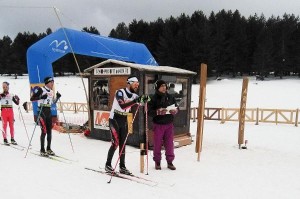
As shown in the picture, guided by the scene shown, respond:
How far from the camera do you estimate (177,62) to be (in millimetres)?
46312

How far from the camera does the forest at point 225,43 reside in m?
46.0

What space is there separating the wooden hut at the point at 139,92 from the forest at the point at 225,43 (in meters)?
34.8

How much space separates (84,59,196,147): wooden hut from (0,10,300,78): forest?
34.8 m

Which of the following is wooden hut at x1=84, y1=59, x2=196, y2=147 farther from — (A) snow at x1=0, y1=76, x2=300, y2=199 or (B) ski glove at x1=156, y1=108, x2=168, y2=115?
(B) ski glove at x1=156, y1=108, x2=168, y2=115

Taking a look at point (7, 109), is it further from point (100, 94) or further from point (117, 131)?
point (117, 131)

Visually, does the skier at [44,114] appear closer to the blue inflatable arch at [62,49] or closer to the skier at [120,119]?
the skier at [120,119]

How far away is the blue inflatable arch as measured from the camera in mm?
10836

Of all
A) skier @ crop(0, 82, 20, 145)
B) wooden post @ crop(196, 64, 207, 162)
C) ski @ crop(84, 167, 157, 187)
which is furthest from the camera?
skier @ crop(0, 82, 20, 145)

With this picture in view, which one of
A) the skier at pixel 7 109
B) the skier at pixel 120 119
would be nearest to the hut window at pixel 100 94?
the skier at pixel 7 109

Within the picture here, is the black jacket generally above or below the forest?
below

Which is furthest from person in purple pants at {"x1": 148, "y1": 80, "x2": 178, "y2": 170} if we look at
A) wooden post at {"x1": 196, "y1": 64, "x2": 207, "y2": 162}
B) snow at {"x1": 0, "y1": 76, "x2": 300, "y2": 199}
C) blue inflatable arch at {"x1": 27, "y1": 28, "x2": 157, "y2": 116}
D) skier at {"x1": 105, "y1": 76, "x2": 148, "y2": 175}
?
blue inflatable arch at {"x1": 27, "y1": 28, "x2": 157, "y2": 116}

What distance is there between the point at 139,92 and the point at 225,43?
4264cm

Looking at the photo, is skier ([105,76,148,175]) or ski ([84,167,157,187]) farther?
skier ([105,76,148,175])

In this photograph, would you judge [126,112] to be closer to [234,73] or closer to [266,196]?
[266,196]
